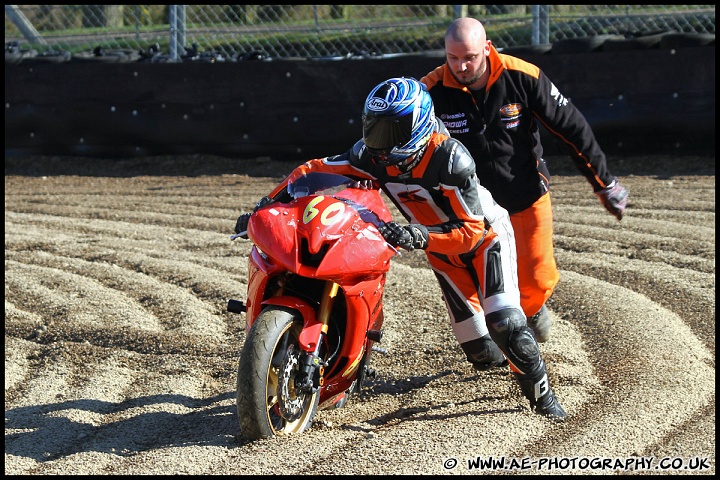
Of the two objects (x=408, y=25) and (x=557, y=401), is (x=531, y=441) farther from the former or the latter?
(x=408, y=25)

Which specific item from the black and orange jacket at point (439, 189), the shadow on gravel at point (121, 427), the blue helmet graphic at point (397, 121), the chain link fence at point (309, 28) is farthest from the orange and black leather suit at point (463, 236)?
the chain link fence at point (309, 28)

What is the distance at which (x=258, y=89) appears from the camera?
39.7 feet

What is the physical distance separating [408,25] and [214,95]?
→ 2671 millimetres

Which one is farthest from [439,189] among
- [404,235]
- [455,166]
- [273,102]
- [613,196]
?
[273,102]

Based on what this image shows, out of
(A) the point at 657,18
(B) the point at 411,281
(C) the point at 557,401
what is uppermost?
(A) the point at 657,18

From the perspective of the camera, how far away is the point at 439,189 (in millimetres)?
4605

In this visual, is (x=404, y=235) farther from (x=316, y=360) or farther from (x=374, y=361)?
(x=374, y=361)

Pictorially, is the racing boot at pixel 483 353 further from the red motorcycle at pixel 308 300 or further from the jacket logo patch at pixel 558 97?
the jacket logo patch at pixel 558 97

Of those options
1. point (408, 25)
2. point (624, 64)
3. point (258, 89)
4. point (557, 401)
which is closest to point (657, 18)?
point (624, 64)

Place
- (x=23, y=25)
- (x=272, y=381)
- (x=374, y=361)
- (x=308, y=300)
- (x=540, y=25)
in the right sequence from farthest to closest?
(x=23, y=25), (x=540, y=25), (x=374, y=361), (x=308, y=300), (x=272, y=381)

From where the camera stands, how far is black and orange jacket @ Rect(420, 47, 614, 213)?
5.38 meters

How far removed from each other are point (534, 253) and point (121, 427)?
2.44m

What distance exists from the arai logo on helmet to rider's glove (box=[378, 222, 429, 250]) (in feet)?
1.84

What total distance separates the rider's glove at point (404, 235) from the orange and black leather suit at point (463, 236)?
0.09 meters
